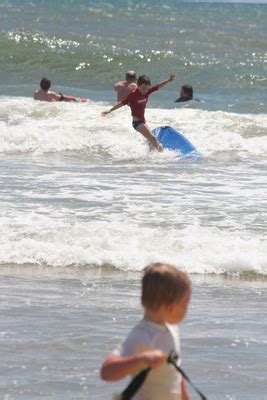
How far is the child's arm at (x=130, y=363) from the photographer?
3342 millimetres

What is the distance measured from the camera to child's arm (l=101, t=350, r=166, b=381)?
334 cm

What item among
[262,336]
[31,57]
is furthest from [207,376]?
[31,57]

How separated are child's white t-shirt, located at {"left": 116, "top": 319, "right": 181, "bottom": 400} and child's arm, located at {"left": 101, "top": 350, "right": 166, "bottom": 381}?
5 cm

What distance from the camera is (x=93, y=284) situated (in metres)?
7.67

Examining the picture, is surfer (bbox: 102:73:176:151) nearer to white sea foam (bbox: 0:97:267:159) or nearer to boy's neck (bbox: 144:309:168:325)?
white sea foam (bbox: 0:97:267:159)

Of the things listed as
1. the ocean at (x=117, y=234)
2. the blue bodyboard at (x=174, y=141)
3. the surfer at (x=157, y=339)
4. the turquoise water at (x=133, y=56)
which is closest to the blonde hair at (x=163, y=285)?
the surfer at (x=157, y=339)

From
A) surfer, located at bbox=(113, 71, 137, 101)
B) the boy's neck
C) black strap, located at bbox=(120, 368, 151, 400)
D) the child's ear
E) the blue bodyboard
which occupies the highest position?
the child's ear

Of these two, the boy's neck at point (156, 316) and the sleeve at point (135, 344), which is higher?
the boy's neck at point (156, 316)

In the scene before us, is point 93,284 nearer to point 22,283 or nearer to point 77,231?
point 22,283

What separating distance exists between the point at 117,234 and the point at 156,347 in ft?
18.7

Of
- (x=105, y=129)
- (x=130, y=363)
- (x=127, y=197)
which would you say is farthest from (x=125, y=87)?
(x=130, y=363)

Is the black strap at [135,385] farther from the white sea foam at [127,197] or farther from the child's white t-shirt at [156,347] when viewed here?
the white sea foam at [127,197]

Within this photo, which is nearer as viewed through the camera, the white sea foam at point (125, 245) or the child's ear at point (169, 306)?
the child's ear at point (169, 306)

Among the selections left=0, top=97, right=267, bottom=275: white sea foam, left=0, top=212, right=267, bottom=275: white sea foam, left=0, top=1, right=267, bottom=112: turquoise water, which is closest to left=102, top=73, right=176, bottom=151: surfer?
left=0, top=97, right=267, bottom=275: white sea foam
